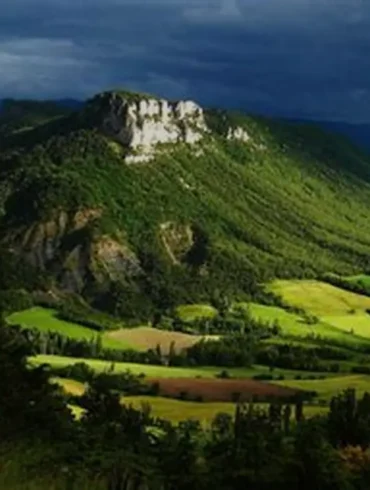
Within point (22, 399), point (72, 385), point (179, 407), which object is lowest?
point (179, 407)

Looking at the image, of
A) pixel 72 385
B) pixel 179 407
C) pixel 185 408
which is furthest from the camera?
pixel 179 407

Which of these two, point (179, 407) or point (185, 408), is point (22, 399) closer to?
point (185, 408)

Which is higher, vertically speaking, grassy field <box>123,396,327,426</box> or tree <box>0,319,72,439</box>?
tree <box>0,319,72,439</box>

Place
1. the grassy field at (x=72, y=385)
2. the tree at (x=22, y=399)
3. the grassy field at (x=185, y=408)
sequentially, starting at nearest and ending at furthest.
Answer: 1. the tree at (x=22, y=399)
2. the grassy field at (x=72, y=385)
3. the grassy field at (x=185, y=408)

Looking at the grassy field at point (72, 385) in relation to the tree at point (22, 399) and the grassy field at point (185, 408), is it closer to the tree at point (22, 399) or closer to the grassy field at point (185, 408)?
the grassy field at point (185, 408)

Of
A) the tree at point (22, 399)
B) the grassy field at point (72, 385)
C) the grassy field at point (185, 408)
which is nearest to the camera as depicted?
the tree at point (22, 399)

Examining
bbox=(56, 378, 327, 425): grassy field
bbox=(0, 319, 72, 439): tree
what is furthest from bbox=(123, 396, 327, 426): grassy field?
bbox=(0, 319, 72, 439): tree

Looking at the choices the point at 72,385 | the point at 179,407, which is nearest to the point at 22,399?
the point at 72,385

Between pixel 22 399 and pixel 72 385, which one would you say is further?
pixel 72 385

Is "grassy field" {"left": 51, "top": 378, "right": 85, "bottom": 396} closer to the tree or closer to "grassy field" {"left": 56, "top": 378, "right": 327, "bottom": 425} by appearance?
"grassy field" {"left": 56, "top": 378, "right": 327, "bottom": 425}

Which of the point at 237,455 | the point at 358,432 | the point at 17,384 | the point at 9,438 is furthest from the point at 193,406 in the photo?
the point at 9,438

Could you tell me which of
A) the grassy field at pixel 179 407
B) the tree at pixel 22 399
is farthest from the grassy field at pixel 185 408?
the tree at pixel 22 399
